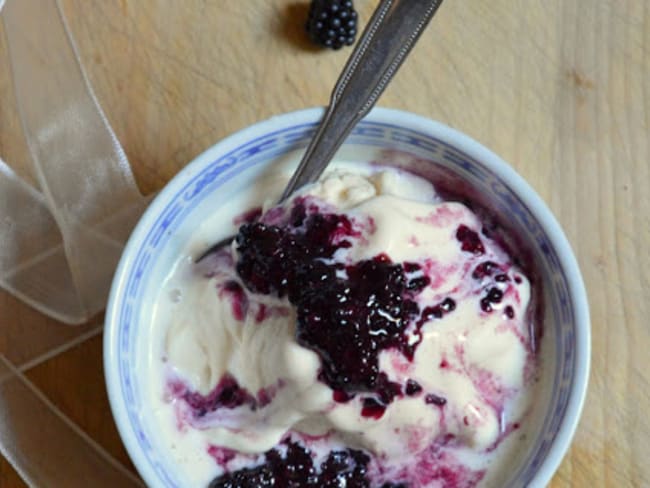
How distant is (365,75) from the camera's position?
131 cm

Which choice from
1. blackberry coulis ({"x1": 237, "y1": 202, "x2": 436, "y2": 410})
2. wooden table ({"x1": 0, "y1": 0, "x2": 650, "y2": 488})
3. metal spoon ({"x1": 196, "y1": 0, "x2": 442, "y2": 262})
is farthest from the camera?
wooden table ({"x1": 0, "y1": 0, "x2": 650, "y2": 488})

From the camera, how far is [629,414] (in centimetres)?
150

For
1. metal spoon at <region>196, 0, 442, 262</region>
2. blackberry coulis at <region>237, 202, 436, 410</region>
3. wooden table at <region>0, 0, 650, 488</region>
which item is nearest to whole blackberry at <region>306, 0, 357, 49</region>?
wooden table at <region>0, 0, 650, 488</region>

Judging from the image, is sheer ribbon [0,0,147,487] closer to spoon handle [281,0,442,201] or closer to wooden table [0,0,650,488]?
wooden table [0,0,650,488]

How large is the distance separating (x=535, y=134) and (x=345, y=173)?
0.42 m

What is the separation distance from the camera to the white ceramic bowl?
1.23 metres

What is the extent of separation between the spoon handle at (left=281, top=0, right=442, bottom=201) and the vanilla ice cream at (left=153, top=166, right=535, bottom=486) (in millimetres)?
45

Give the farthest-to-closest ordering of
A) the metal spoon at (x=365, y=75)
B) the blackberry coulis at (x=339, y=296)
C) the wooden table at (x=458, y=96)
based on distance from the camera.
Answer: the wooden table at (x=458, y=96) → the metal spoon at (x=365, y=75) → the blackberry coulis at (x=339, y=296)

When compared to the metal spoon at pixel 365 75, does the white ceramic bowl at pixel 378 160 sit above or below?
below

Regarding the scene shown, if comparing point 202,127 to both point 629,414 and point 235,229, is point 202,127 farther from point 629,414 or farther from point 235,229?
point 629,414

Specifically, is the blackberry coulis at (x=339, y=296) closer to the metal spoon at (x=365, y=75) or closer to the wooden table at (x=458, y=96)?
the metal spoon at (x=365, y=75)

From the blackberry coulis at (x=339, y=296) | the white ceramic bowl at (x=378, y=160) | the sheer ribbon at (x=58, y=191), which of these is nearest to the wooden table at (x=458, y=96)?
the sheer ribbon at (x=58, y=191)

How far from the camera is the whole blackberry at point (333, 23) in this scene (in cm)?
156

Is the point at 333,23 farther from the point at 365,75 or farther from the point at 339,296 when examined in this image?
the point at 339,296
